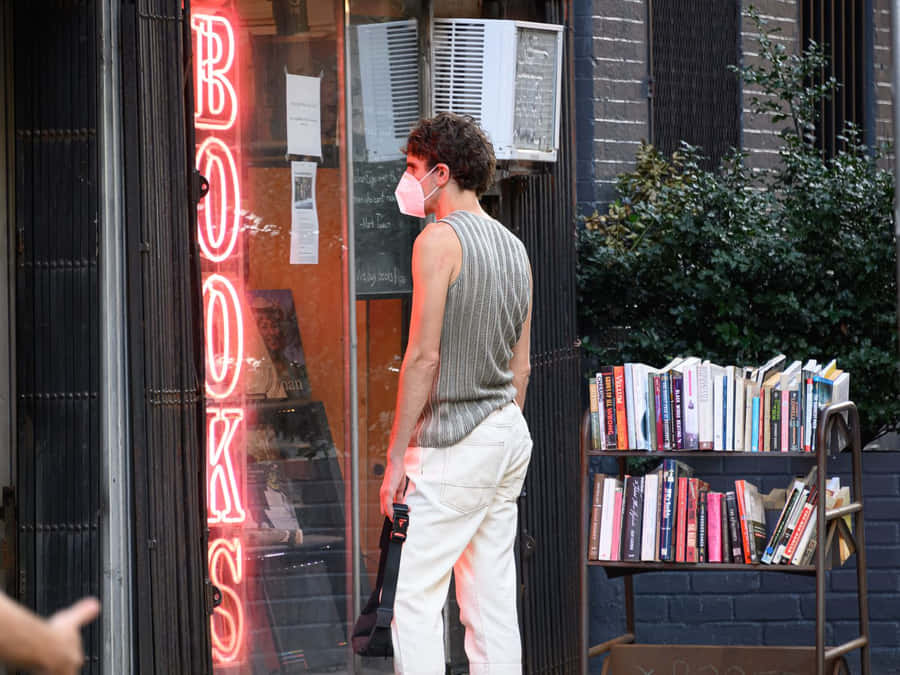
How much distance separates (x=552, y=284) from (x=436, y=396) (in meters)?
2.01

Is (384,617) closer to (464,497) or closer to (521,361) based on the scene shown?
(464,497)

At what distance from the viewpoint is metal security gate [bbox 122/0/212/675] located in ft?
15.3

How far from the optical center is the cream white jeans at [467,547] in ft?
12.6

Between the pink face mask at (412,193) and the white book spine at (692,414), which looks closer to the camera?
the pink face mask at (412,193)

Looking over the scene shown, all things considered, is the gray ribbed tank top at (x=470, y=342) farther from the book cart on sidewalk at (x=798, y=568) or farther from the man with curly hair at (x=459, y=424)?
the book cart on sidewalk at (x=798, y=568)

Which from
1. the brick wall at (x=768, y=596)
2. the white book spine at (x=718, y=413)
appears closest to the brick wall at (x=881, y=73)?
the brick wall at (x=768, y=596)

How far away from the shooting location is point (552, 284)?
587cm

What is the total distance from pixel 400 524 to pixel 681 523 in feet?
4.91

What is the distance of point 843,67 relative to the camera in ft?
30.3

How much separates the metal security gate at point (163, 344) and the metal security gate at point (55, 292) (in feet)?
0.50

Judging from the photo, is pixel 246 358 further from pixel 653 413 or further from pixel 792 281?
pixel 792 281

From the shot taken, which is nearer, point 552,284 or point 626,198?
point 552,284

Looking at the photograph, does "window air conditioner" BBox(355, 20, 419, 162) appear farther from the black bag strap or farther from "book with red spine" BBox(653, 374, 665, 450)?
the black bag strap

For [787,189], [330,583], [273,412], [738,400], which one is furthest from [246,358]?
[787,189]
